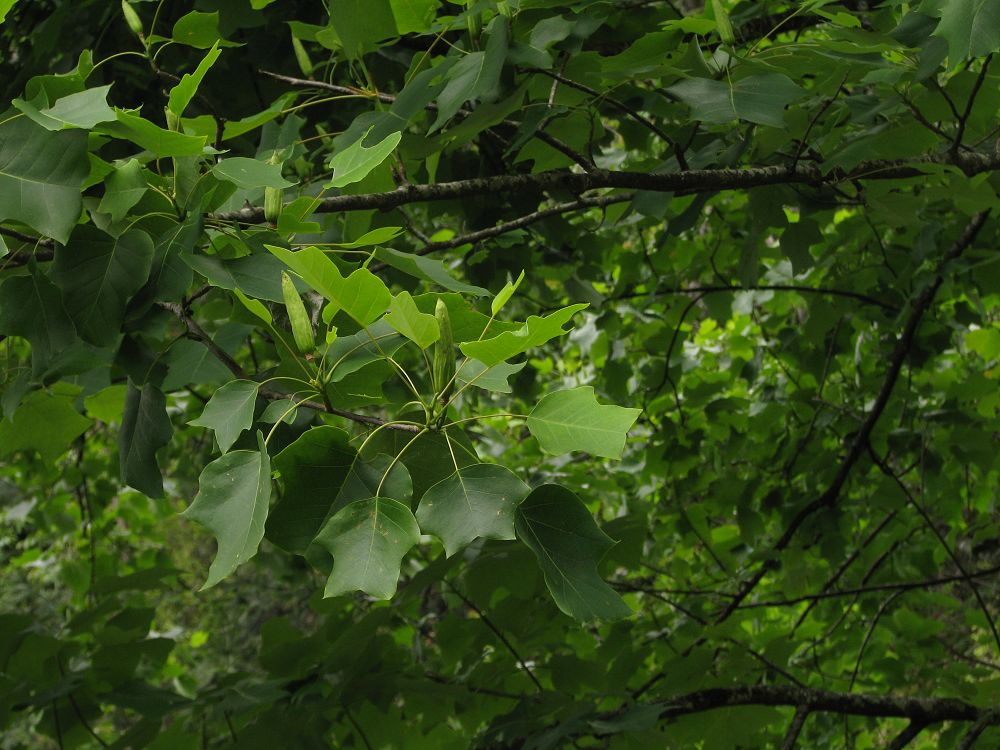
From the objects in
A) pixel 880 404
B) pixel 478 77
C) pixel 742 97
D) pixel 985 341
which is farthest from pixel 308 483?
pixel 985 341

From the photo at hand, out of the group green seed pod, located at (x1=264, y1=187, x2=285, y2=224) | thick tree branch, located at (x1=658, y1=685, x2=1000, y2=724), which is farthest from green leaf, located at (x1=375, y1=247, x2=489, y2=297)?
thick tree branch, located at (x1=658, y1=685, x2=1000, y2=724)

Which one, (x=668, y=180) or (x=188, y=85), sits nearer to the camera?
(x=188, y=85)

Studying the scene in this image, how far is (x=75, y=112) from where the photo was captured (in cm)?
83

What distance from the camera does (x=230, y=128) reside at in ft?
4.11

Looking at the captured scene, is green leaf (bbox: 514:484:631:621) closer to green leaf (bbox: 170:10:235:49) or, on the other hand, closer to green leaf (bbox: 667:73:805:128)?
green leaf (bbox: 667:73:805:128)

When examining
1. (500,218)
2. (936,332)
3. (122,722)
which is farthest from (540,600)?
(122,722)

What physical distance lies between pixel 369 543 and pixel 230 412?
19 cm

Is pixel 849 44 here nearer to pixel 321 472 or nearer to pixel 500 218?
pixel 321 472

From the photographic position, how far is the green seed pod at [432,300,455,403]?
2.70 ft

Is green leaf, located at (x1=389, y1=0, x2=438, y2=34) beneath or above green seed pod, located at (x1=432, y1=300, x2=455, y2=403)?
above

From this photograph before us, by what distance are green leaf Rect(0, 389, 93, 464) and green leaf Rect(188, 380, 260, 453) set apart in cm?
59

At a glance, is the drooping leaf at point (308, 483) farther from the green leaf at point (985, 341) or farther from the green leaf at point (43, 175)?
the green leaf at point (985, 341)

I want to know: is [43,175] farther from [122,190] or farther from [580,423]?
[580,423]

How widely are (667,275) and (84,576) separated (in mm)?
2312
